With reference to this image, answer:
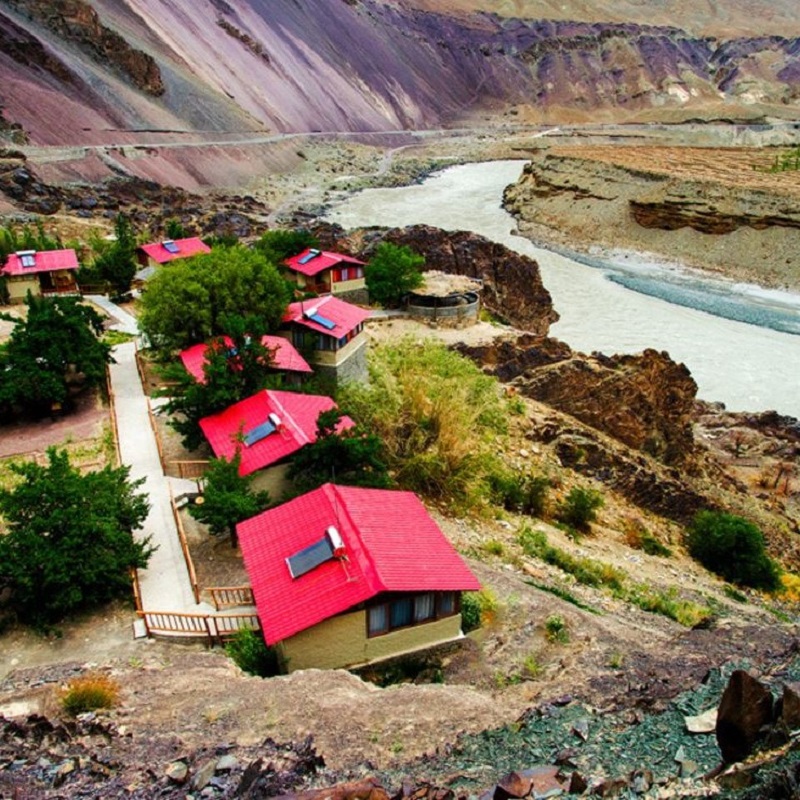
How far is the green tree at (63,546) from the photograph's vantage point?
43.5 feet

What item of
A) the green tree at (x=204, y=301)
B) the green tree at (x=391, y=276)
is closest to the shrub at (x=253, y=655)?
the green tree at (x=204, y=301)

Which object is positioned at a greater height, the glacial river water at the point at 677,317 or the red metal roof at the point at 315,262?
the red metal roof at the point at 315,262

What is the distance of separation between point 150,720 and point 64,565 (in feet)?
13.1

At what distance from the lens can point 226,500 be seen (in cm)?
1562

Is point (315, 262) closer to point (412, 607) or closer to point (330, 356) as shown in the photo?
point (330, 356)

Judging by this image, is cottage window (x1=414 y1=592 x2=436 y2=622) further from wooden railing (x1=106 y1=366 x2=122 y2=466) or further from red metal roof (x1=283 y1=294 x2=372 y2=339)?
red metal roof (x1=283 y1=294 x2=372 y2=339)

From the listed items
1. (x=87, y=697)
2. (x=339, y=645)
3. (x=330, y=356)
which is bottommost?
(x=339, y=645)

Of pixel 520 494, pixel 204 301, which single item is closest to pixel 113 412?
pixel 204 301

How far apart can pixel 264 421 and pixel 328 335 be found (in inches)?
232

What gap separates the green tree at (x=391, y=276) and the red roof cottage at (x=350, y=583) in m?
18.9

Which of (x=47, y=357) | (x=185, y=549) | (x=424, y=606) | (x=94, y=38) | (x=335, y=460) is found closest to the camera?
(x=424, y=606)

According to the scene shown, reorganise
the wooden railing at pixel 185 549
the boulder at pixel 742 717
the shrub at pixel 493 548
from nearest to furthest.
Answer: the boulder at pixel 742 717, the wooden railing at pixel 185 549, the shrub at pixel 493 548

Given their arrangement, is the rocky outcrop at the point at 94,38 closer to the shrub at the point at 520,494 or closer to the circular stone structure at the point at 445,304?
the circular stone structure at the point at 445,304

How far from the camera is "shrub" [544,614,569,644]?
13495 millimetres
